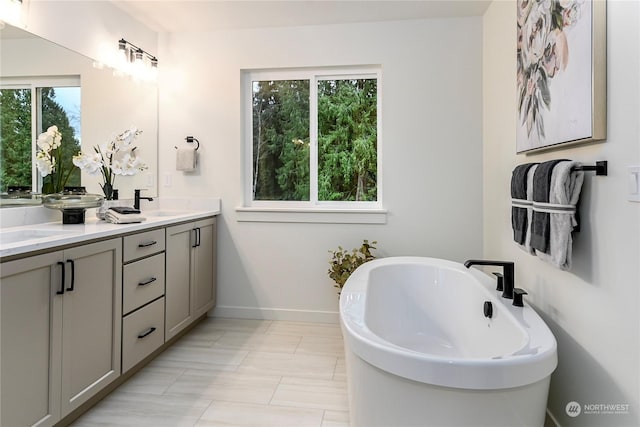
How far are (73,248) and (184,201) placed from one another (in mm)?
1592

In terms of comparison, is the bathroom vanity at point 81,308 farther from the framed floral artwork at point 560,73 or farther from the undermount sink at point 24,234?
the framed floral artwork at point 560,73

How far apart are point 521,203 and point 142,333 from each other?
7.14ft

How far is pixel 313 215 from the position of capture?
303 centimetres

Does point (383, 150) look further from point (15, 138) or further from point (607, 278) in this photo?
point (15, 138)

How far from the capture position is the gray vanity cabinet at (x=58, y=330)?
1.34m

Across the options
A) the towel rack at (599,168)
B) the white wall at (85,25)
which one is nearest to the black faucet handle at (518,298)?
the towel rack at (599,168)

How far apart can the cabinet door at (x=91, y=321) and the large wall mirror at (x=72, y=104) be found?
2.41 ft

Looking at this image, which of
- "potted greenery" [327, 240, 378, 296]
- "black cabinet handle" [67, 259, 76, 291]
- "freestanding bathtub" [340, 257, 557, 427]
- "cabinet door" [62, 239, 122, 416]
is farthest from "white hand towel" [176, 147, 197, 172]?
Result: "freestanding bathtub" [340, 257, 557, 427]

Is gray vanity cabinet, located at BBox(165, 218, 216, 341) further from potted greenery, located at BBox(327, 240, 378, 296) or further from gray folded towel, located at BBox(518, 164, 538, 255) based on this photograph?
gray folded towel, located at BBox(518, 164, 538, 255)

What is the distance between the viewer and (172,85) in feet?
10.4

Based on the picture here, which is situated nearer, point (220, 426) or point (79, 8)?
point (220, 426)

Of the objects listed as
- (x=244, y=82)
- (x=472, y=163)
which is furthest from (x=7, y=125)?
(x=472, y=163)

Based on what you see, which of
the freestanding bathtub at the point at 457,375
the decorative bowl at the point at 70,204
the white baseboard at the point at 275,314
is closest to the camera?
the freestanding bathtub at the point at 457,375

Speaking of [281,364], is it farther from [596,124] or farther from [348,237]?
[596,124]
